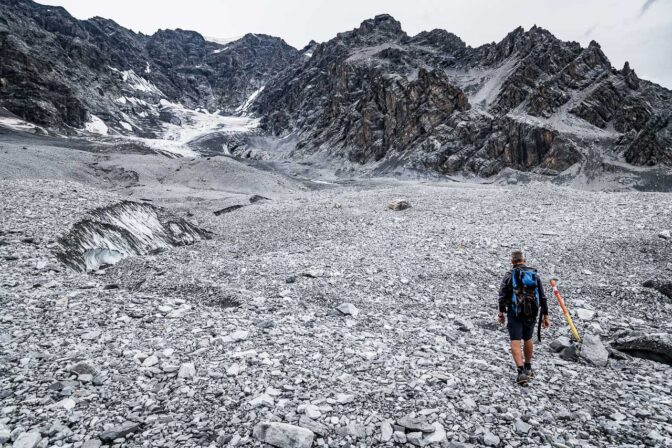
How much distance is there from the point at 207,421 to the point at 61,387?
230cm

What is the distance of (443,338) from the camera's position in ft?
25.8

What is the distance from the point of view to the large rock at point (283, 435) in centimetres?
434

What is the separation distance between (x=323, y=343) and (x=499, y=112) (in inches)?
4578

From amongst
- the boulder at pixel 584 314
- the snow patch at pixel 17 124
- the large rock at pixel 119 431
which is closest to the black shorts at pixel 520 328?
the boulder at pixel 584 314

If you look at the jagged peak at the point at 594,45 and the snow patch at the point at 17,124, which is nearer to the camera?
the snow patch at the point at 17,124

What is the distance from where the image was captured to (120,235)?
1499 centimetres

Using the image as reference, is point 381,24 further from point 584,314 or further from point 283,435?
point 283,435

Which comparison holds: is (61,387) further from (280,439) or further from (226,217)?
(226,217)

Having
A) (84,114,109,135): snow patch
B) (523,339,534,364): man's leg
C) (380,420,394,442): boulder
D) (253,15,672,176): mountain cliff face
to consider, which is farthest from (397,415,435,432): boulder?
(84,114,109,135): snow patch

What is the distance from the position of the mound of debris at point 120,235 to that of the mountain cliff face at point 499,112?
8605 cm

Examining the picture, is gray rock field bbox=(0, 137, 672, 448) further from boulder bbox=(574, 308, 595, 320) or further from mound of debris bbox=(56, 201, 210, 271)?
mound of debris bbox=(56, 201, 210, 271)

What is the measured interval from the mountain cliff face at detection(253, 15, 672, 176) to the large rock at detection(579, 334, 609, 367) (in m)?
91.7

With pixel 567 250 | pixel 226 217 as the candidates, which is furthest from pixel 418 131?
pixel 567 250

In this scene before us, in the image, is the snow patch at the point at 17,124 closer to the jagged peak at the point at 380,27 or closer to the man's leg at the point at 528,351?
the man's leg at the point at 528,351
